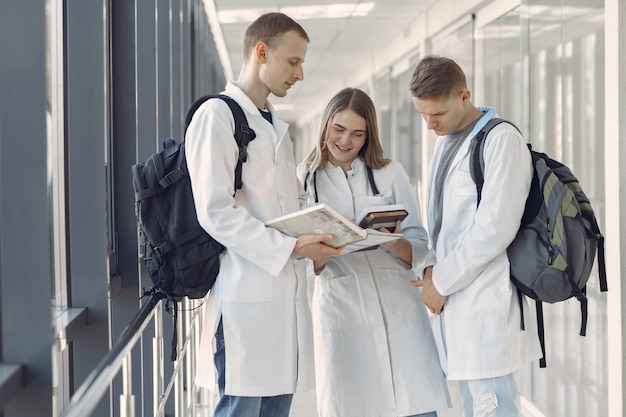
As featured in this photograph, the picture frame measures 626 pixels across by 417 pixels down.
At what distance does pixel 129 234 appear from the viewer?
3141 millimetres

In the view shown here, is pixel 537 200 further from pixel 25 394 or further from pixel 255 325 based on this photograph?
pixel 25 394

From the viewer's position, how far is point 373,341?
2873 millimetres

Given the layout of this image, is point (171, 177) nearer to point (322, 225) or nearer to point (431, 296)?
point (322, 225)

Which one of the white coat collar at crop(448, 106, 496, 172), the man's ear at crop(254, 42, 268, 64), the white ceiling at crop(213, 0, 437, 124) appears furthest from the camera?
the white ceiling at crop(213, 0, 437, 124)

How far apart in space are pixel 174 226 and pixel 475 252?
98 cm

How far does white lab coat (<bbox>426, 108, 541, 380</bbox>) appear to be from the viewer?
252 cm

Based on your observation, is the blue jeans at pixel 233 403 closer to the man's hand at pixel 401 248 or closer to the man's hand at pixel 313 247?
the man's hand at pixel 313 247

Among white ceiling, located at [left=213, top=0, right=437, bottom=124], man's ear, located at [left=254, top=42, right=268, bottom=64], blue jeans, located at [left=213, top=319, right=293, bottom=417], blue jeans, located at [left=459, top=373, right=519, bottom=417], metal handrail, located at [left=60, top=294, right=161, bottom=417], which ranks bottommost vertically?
blue jeans, located at [left=459, top=373, right=519, bottom=417]

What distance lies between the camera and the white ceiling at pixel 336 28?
7.50 metres

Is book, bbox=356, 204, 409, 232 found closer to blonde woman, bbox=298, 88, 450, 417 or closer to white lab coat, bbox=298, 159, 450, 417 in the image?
blonde woman, bbox=298, 88, 450, 417

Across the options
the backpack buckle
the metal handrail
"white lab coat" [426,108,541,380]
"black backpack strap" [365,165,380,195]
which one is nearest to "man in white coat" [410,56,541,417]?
"white lab coat" [426,108,541,380]

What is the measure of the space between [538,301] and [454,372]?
0.37m

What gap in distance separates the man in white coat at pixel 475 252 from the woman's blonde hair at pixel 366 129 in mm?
278

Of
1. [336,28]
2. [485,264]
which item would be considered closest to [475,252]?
[485,264]
